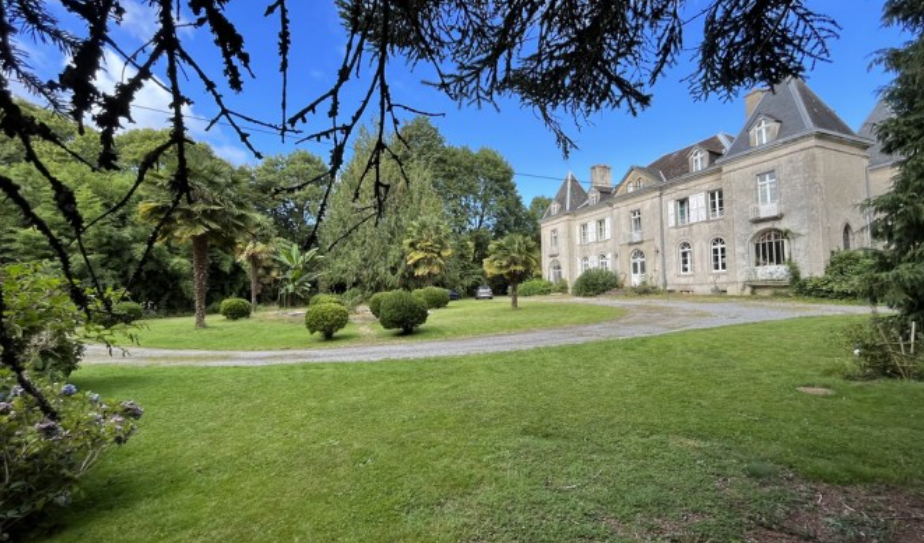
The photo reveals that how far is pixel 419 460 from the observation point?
4434 millimetres

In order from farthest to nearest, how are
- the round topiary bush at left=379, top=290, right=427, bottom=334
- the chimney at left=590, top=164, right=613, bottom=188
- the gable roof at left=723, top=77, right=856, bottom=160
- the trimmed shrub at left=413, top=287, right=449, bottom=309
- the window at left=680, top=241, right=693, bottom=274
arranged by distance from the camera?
the chimney at left=590, top=164, right=613, bottom=188, the window at left=680, top=241, right=693, bottom=274, the trimmed shrub at left=413, top=287, right=449, bottom=309, the gable roof at left=723, top=77, right=856, bottom=160, the round topiary bush at left=379, top=290, right=427, bottom=334

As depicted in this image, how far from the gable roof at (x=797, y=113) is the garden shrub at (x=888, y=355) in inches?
753

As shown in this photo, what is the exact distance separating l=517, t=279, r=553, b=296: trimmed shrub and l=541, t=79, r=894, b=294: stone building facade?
236 inches

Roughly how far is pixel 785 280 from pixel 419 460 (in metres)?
24.9

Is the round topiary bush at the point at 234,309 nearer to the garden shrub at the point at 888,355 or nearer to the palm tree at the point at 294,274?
the palm tree at the point at 294,274

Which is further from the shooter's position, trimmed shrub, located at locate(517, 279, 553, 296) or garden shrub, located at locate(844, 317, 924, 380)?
trimmed shrub, located at locate(517, 279, 553, 296)

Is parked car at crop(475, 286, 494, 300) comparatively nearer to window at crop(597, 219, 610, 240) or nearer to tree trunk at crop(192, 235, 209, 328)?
window at crop(597, 219, 610, 240)

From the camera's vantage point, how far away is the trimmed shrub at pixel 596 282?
33031 millimetres

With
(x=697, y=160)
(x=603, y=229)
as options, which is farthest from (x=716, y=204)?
(x=603, y=229)

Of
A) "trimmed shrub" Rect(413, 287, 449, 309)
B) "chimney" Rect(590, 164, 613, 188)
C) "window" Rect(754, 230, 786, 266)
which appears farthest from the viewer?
"chimney" Rect(590, 164, 613, 188)

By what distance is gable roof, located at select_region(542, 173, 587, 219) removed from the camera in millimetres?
40531

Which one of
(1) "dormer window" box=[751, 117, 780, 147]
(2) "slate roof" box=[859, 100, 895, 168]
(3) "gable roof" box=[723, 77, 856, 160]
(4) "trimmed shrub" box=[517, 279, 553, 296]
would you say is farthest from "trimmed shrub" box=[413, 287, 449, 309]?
(2) "slate roof" box=[859, 100, 895, 168]

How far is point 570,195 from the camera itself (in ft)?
134

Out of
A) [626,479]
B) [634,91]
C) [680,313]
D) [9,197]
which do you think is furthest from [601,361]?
[680,313]
